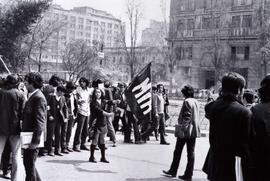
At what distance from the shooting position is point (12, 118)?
686cm

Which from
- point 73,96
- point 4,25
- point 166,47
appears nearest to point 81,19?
point 166,47

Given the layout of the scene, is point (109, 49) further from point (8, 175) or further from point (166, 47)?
point (8, 175)

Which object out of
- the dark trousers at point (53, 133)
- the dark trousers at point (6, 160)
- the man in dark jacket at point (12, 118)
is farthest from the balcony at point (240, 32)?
the man in dark jacket at point (12, 118)

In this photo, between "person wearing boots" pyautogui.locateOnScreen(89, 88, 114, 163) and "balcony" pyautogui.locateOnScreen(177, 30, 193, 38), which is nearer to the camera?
"person wearing boots" pyautogui.locateOnScreen(89, 88, 114, 163)

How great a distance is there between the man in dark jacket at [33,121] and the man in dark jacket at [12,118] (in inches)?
25.1

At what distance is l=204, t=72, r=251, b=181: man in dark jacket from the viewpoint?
4559 mm

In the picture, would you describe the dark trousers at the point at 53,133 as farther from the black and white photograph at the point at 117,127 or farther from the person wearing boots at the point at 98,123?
the person wearing boots at the point at 98,123

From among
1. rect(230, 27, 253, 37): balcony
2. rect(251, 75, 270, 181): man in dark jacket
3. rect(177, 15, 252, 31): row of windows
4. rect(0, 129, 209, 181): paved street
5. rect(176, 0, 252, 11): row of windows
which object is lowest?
rect(0, 129, 209, 181): paved street

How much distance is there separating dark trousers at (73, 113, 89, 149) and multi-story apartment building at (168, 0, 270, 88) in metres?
31.5

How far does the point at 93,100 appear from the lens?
9461 millimetres

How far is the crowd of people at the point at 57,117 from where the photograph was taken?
20.1 feet

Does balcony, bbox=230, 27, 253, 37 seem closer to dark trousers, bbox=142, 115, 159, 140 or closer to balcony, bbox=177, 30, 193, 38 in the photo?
balcony, bbox=177, 30, 193, 38

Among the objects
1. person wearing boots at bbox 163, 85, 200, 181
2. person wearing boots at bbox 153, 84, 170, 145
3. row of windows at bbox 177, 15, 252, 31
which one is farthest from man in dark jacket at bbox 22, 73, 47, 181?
row of windows at bbox 177, 15, 252, 31

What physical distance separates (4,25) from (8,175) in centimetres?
1560
